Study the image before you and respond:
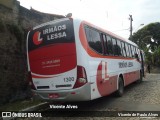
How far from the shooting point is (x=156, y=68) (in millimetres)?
39375

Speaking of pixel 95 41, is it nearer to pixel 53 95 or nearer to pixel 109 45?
pixel 109 45

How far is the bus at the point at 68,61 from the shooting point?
7.59m

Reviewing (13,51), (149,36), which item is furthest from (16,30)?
(149,36)

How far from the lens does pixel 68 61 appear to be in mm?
7746

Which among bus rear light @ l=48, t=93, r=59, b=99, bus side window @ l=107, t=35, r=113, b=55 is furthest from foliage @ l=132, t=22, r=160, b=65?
bus rear light @ l=48, t=93, r=59, b=99

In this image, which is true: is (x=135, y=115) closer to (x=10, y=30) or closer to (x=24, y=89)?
(x=24, y=89)

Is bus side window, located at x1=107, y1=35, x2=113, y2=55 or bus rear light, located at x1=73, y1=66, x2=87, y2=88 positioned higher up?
bus side window, located at x1=107, y1=35, x2=113, y2=55

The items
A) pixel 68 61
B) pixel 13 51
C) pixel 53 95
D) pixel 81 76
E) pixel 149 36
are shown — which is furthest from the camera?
pixel 149 36

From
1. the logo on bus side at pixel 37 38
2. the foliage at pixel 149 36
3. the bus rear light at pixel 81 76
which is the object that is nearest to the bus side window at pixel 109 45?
the bus rear light at pixel 81 76

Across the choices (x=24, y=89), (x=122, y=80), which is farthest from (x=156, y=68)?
(x=24, y=89)

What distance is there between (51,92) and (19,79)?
10.5 ft

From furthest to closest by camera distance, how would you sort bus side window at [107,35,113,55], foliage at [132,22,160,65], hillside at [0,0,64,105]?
foliage at [132,22,160,65] < bus side window at [107,35,113,55] < hillside at [0,0,64,105]

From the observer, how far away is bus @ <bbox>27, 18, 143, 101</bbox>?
759 cm

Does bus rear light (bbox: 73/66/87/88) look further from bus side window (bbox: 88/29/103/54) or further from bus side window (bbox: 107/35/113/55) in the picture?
bus side window (bbox: 107/35/113/55)
